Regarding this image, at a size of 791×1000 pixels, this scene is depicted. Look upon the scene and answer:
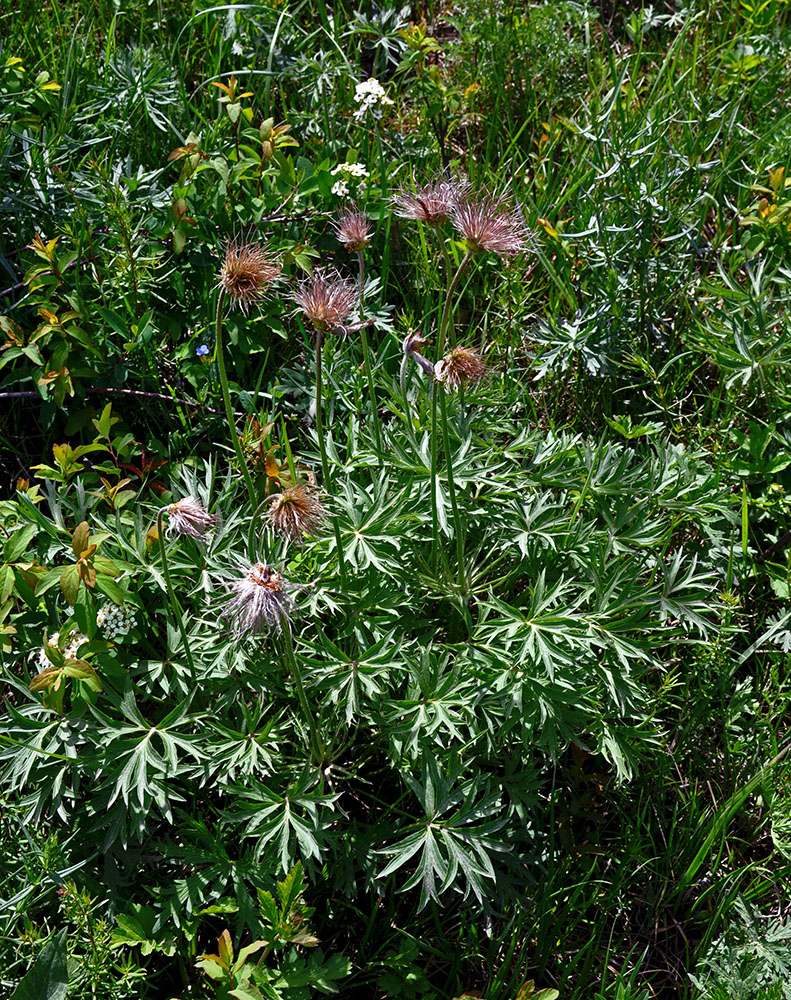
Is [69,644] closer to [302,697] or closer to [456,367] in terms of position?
[302,697]

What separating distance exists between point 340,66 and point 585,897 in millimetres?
3275

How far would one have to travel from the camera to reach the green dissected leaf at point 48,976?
6.84 ft

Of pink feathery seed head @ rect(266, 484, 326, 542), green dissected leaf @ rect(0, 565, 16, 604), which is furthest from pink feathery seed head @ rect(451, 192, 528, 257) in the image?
green dissected leaf @ rect(0, 565, 16, 604)

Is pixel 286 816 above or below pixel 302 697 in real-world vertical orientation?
below

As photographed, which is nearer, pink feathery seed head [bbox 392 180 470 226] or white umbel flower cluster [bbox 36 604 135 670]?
pink feathery seed head [bbox 392 180 470 226]

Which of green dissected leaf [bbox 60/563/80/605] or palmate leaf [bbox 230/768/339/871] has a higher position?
green dissected leaf [bbox 60/563/80/605]

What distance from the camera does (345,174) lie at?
3.50 m

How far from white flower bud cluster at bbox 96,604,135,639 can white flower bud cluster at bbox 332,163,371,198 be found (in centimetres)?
167

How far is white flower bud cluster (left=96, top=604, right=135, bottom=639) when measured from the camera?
244 centimetres

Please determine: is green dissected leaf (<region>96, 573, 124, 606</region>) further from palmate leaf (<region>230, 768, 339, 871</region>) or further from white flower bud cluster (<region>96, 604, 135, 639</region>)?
palmate leaf (<region>230, 768, 339, 871</region>)

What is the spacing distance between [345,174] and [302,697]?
2.16 meters

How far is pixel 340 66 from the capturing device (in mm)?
3908

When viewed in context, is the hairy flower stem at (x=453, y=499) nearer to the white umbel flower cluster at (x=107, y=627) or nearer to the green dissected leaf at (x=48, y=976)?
the white umbel flower cluster at (x=107, y=627)

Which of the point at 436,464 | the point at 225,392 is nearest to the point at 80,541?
the point at 225,392
